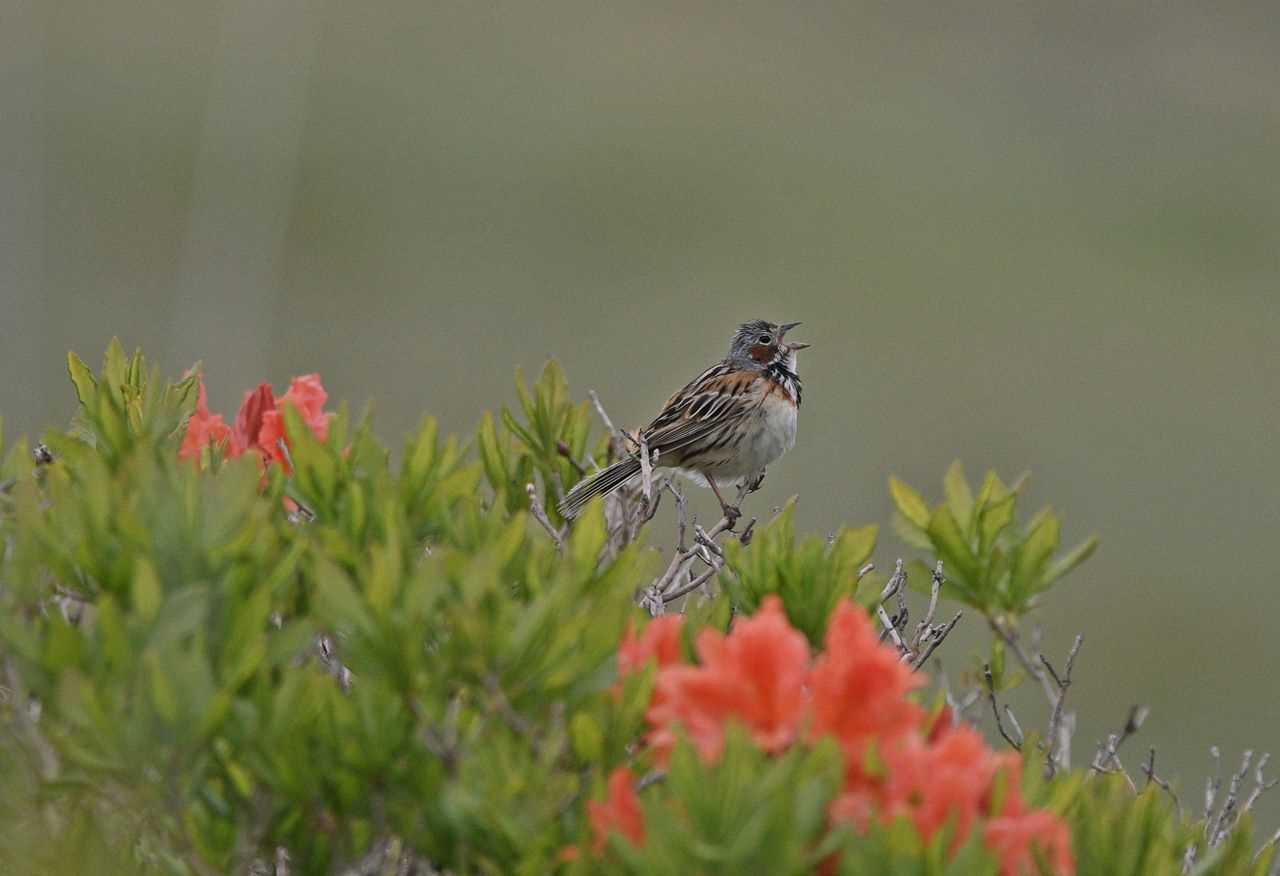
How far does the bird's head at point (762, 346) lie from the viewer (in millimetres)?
7609

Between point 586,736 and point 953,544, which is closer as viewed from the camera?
point 586,736

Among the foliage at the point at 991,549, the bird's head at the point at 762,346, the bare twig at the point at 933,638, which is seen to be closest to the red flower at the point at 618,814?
the foliage at the point at 991,549

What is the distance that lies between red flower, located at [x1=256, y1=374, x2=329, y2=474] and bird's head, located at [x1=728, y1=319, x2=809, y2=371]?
4240mm

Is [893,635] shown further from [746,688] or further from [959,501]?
[746,688]

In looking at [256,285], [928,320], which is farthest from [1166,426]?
[256,285]

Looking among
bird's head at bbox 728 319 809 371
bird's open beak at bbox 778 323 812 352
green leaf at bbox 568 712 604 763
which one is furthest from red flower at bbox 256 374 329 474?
bird's head at bbox 728 319 809 371

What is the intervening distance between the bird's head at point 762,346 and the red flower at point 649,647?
17.8ft

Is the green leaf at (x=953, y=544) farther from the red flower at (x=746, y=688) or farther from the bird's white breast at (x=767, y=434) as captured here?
the bird's white breast at (x=767, y=434)

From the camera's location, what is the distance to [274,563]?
2.11 metres

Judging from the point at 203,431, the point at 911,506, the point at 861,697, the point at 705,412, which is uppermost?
the point at 705,412

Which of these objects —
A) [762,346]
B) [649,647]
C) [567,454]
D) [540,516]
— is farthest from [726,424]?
[649,647]

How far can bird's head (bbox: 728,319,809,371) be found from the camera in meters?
7.61

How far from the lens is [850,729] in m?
1.88

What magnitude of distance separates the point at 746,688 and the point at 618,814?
0.18 metres
